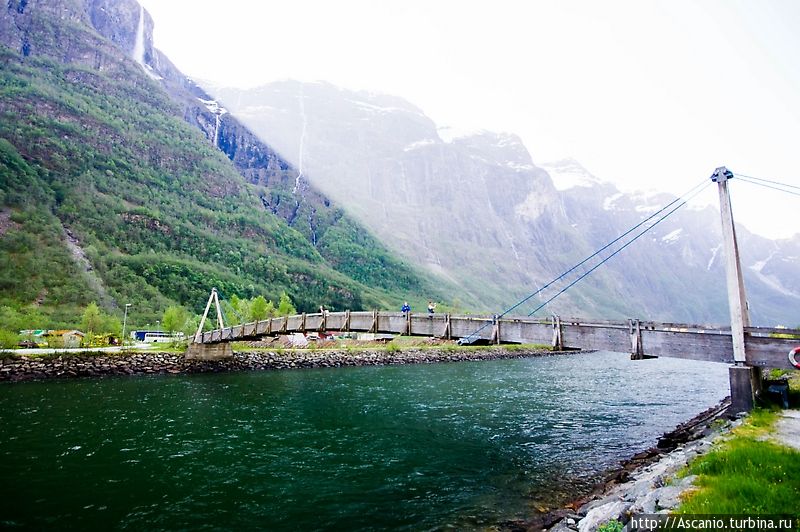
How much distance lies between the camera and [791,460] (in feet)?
33.9

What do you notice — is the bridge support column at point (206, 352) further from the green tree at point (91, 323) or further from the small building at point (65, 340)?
the green tree at point (91, 323)

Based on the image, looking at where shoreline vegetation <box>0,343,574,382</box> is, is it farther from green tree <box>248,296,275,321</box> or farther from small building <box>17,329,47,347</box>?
green tree <box>248,296,275,321</box>

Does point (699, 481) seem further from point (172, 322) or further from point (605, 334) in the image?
point (172, 322)

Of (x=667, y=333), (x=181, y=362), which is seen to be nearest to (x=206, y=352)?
(x=181, y=362)

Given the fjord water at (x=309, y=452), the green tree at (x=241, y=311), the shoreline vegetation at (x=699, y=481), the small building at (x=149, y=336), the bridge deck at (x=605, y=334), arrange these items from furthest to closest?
1. the green tree at (x=241, y=311)
2. the small building at (x=149, y=336)
3. the bridge deck at (x=605, y=334)
4. the fjord water at (x=309, y=452)
5. the shoreline vegetation at (x=699, y=481)

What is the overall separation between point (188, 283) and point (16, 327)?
7105 centimetres

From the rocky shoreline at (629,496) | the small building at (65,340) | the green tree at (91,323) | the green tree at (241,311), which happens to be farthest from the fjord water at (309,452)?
the green tree at (241,311)

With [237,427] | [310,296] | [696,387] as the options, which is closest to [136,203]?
[310,296]

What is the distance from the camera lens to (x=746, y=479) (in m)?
9.29

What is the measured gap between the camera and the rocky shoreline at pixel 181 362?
52094 millimetres

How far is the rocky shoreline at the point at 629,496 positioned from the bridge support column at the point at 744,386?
2.90 ft

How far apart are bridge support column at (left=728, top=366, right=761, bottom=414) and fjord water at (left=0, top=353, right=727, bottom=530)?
17.9 feet

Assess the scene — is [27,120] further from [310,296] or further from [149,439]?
[149,439]

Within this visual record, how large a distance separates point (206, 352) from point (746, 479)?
65.0m
